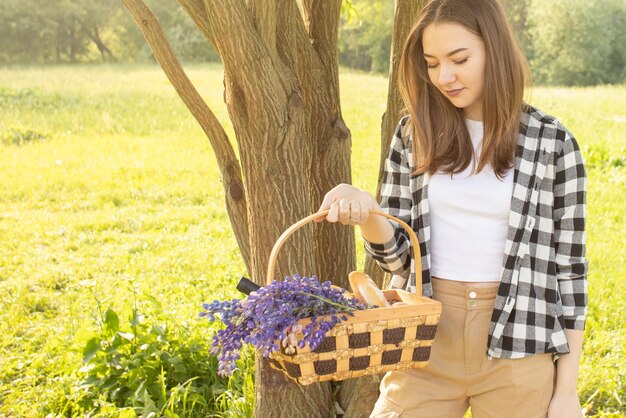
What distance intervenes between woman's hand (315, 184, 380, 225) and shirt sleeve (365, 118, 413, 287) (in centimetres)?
21

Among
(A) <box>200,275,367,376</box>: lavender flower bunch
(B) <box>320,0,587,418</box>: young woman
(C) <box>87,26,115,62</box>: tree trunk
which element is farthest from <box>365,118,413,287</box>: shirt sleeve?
(C) <box>87,26,115,62</box>: tree trunk

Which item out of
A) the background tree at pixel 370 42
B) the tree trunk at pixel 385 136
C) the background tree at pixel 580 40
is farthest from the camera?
the background tree at pixel 370 42

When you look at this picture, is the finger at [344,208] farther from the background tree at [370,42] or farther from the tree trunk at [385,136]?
the background tree at [370,42]

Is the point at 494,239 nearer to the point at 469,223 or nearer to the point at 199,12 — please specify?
the point at 469,223

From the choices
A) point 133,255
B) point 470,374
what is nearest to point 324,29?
point 470,374

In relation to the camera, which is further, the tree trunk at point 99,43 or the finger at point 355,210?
the tree trunk at point 99,43

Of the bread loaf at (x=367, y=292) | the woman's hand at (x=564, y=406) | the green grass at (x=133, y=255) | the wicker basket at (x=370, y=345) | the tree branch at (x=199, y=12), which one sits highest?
the tree branch at (x=199, y=12)

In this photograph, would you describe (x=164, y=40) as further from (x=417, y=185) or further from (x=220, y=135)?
(x=417, y=185)

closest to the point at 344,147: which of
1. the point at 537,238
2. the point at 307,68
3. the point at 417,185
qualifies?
the point at 307,68

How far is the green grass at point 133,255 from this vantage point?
3621 millimetres

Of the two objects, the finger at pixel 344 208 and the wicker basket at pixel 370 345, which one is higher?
the finger at pixel 344 208

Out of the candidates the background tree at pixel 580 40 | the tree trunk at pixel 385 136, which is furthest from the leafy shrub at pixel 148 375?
the background tree at pixel 580 40

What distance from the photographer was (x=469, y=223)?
6.79ft

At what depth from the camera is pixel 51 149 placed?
1120 centimetres
